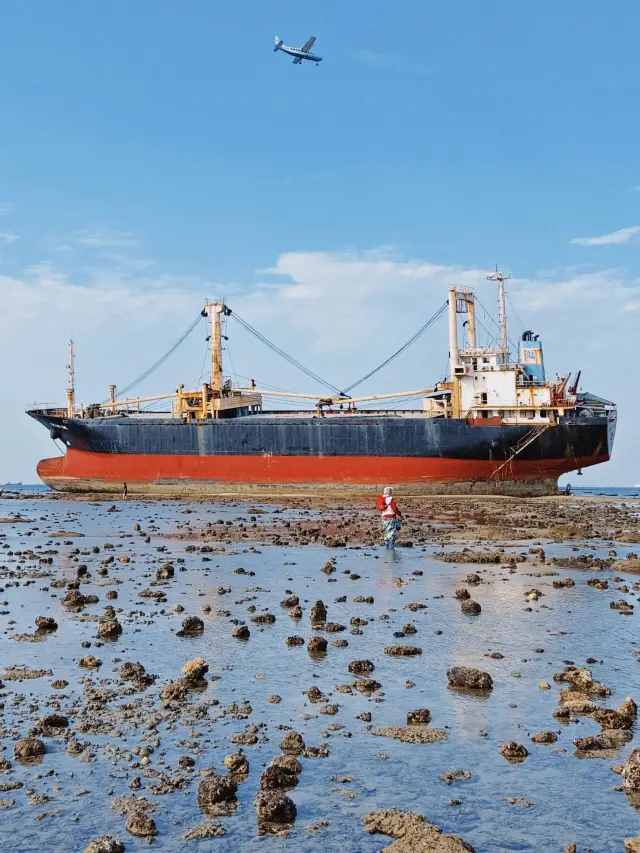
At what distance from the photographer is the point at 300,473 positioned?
60.9m

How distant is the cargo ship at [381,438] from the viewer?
184ft

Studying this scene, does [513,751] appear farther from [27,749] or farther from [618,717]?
[27,749]

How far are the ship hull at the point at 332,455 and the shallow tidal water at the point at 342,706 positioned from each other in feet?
119

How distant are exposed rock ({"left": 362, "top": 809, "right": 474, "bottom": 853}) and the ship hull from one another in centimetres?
5003

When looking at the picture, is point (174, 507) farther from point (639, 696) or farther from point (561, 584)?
point (639, 696)

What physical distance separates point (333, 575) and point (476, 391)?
132 feet

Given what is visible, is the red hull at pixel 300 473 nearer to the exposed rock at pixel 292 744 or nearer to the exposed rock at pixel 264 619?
the exposed rock at pixel 264 619

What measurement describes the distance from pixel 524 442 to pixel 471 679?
4669cm

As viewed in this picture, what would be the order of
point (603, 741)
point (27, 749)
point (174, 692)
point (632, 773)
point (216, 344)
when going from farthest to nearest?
point (216, 344), point (174, 692), point (603, 741), point (27, 749), point (632, 773)

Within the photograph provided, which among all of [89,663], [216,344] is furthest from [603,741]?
[216,344]

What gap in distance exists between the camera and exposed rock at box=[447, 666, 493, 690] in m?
10.3

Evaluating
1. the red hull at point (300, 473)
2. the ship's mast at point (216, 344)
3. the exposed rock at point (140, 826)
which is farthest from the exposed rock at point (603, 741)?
the ship's mast at point (216, 344)

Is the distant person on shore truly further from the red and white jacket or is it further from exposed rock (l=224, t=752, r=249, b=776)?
exposed rock (l=224, t=752, r=249, b=776)

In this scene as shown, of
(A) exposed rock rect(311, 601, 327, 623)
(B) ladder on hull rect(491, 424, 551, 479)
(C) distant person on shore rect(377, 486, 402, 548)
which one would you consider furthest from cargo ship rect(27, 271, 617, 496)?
(A) exposed rock rect(311, 601, 327, 623)
